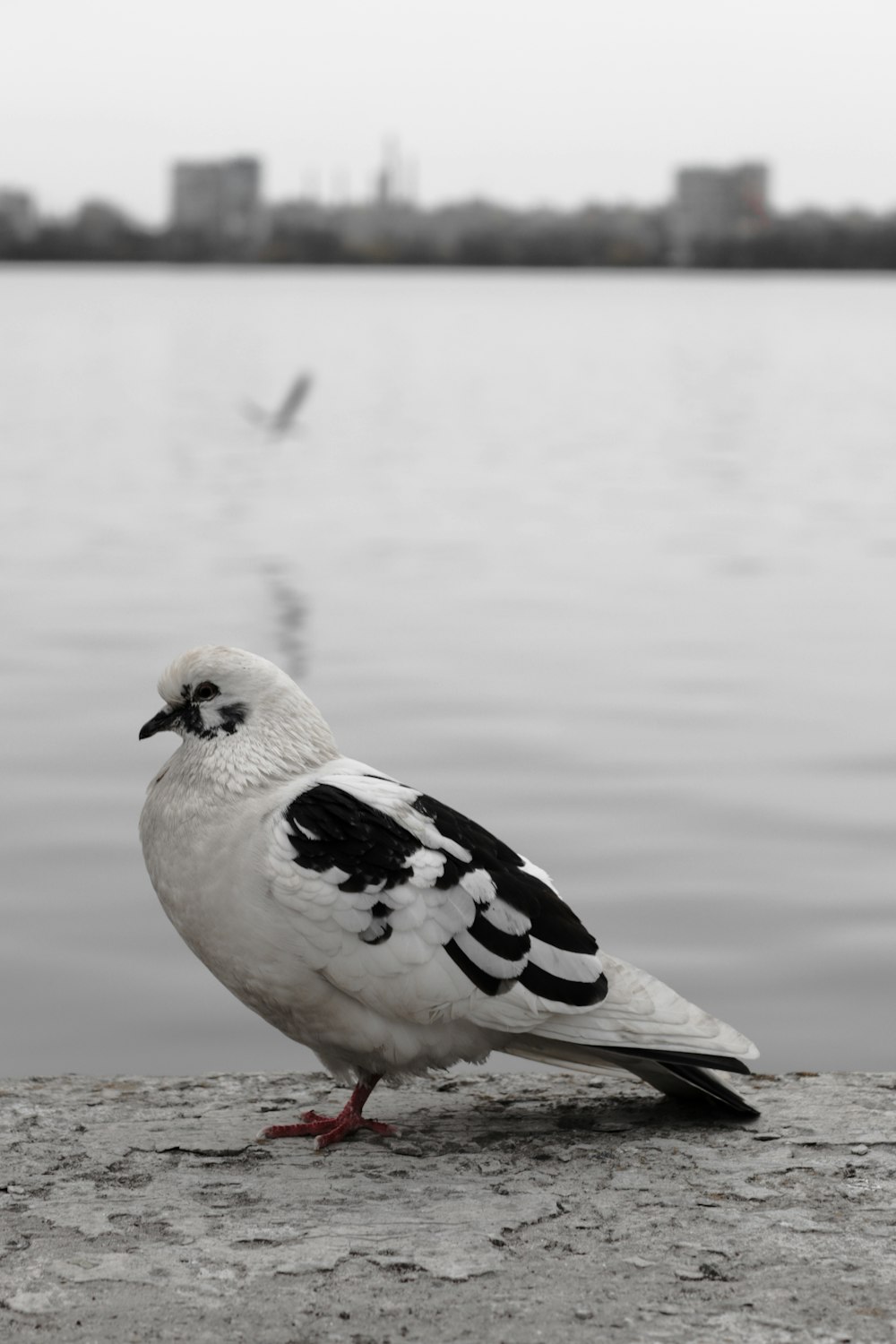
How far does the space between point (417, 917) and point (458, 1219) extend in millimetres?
709

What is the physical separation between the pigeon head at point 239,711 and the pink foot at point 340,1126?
79 cm

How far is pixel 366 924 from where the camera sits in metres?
4.37

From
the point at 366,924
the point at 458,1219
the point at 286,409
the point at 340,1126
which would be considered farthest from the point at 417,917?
the point at 286,409

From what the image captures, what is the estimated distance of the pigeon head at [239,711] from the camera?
468cm

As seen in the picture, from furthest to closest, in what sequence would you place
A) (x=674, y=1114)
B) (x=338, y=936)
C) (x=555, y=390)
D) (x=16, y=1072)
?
(x=555, y=390) → (x=16, y=1072) → (x=674, y=1114) → (x=338, y=936)

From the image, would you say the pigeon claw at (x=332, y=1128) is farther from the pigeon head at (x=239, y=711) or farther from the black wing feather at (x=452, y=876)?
the pigeon head at (x=239, y=711)

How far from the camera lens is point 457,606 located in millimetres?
14367

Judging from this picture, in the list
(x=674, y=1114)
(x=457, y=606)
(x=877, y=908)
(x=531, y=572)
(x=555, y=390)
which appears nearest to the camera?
(x=674, y=1114)

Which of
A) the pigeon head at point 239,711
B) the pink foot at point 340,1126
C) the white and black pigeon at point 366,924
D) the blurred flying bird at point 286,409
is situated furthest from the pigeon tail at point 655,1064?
the blurred flying bird at point 286,409

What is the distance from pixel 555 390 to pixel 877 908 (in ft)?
128

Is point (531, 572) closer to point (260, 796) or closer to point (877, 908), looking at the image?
point (877, 908)

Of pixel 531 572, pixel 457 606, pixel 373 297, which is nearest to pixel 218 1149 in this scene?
pixel 457 606

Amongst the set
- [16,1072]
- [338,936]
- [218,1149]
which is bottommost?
[16,1072]

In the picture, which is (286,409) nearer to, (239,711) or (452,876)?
(239,711)
